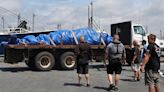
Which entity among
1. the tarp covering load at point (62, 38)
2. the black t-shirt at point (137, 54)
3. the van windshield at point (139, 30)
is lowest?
the black t-shirt at point (137, 54)

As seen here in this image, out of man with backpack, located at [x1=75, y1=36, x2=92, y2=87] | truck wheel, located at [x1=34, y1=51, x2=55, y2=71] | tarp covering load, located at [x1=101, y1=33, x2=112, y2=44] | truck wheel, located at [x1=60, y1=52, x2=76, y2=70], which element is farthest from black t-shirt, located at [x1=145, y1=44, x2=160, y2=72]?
tarp covering load, located at [x1=101, y1=33, x2=112, y2=44]

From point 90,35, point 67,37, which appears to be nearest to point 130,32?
point 90,35

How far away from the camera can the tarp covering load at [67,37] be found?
20.2 meters

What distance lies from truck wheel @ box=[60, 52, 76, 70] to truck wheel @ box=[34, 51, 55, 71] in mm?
526

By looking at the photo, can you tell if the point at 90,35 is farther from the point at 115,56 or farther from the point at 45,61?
the point at 115,56

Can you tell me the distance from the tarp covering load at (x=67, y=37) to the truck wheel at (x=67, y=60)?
2.19ft

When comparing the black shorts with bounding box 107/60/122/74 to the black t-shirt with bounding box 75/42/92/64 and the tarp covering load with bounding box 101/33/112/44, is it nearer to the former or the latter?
the black t-shirt with bounding box 75/42/92/64

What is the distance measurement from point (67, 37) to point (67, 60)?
1.22m

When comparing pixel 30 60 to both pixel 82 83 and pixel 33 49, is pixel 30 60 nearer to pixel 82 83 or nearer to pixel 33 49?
pixel 33 49

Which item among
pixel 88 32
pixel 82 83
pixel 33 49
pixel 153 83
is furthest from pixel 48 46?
pixel 153 83

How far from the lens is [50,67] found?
19.7 meters

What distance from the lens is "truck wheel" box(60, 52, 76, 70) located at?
2009cm

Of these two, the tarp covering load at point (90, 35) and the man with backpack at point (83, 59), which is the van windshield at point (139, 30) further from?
the man with backpack at point (83, 59)

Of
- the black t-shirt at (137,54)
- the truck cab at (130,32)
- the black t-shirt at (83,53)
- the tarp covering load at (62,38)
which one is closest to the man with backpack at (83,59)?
the black t-shirt at (83,53)
